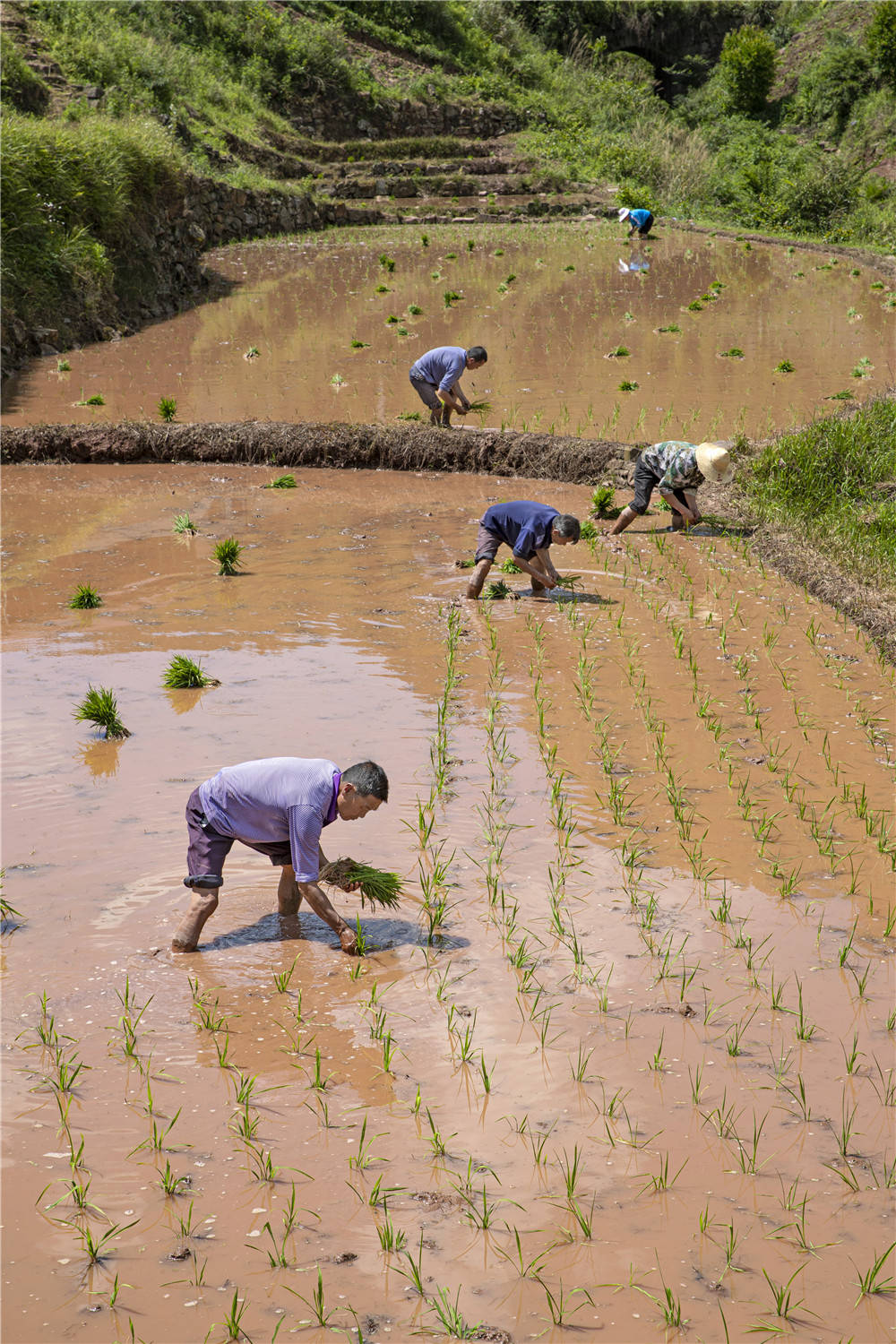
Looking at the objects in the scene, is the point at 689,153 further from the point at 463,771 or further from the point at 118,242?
the point at 463,771

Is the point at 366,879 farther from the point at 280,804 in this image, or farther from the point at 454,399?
the point at 454,399

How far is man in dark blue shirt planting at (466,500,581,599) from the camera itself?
289 inches

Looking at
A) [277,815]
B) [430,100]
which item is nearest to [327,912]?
[277,815]

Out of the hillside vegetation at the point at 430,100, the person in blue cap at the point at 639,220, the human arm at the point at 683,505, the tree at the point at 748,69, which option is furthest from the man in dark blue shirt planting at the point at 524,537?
the tree at the point at 748,69

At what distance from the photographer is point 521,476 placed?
36.0 feet

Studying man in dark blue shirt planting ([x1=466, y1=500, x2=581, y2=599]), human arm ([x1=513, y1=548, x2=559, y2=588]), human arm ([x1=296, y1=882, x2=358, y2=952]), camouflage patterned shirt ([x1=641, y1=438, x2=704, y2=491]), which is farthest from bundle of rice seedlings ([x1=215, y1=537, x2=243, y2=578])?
human arm ([x1=296, y1=882, x2=358, y2=952])

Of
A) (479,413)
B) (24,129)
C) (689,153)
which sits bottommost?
(479,413)

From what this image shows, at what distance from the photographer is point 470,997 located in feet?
12.4

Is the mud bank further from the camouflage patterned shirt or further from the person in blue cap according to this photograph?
the person in blue cap

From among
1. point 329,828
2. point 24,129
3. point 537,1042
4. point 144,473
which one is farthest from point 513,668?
point 24,129

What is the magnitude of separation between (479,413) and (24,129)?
9492 mm

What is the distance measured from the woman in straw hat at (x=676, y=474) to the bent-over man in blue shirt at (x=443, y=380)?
7.51 feet

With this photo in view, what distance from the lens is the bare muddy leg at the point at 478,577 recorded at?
7617 mm

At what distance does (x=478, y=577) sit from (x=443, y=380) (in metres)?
3.96
